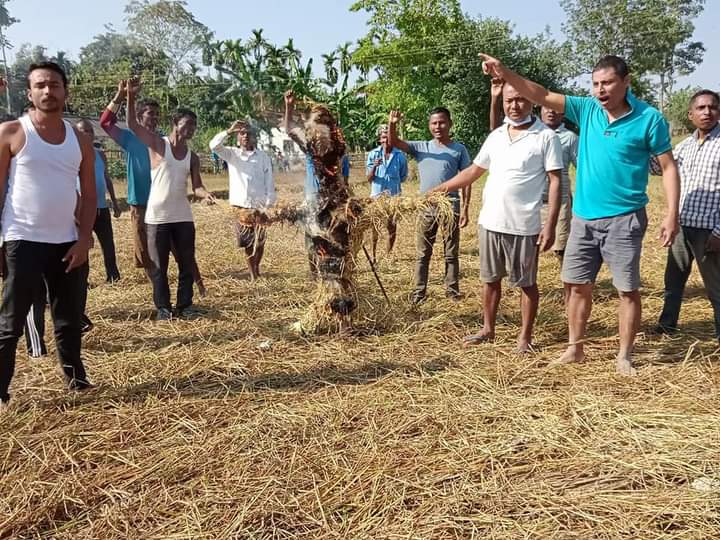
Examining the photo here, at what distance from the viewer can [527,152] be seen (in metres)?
4.00

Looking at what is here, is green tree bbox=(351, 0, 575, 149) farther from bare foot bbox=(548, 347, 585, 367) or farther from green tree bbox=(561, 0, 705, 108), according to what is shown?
bare foot bbox=(548, 347, 585, 367)

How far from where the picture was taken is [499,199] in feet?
13.5

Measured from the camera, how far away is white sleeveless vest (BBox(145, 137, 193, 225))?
5199 millimetres

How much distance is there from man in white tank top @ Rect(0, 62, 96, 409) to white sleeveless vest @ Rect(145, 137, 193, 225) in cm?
181

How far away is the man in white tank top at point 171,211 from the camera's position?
520 cm

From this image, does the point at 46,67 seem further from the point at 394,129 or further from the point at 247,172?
the point at 247,172

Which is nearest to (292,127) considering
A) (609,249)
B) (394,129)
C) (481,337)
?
(394,129)

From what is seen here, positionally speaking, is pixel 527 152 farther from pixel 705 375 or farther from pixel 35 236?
pixel 35 236

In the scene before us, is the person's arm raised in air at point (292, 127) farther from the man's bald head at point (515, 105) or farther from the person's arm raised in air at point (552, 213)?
the person's arm raised in air at point (552, 213)

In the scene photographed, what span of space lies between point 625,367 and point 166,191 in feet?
13.3

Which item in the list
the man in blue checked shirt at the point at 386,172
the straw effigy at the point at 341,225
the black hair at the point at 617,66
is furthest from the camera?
the man in blue checked shirt at the point at 386,172

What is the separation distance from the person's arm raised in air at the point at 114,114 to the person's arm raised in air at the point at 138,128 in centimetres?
5

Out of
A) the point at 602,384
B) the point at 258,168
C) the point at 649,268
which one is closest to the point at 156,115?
the point at 258,168

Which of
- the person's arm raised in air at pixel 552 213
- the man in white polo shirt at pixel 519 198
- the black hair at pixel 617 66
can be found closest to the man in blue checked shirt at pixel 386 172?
the man in white polo shirt at pixel 519 198
